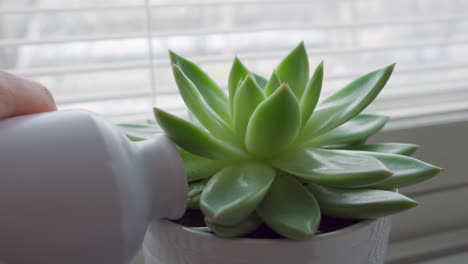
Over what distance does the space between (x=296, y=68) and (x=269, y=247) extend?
17cm

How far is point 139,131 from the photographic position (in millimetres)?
495

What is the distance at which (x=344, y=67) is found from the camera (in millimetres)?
761

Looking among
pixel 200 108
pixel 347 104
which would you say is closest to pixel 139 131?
pixel 200 108

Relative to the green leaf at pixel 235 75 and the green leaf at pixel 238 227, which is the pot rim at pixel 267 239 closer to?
the green leaf at pixel 238 227

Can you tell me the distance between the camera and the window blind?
0.63 meters

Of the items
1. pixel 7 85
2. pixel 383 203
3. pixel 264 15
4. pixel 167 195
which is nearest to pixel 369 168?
pixel 383 203

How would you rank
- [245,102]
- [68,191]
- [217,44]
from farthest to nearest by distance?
1. [217,44]
2. [245,102]
3. [68,191]

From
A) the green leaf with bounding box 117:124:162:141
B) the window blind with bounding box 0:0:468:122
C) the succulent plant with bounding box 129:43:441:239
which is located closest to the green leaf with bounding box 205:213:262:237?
the succulent plant with bounding box 129:43:441:239

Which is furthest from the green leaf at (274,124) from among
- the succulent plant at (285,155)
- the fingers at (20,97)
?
the fingers at (20,97)

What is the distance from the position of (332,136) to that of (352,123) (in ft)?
0.12

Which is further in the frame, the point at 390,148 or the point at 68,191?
the point at 390,148

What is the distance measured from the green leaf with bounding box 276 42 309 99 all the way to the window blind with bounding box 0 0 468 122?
0.56 ft

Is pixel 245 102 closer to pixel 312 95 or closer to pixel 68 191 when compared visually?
pixel 312 95

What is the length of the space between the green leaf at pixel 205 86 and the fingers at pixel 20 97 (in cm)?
12
